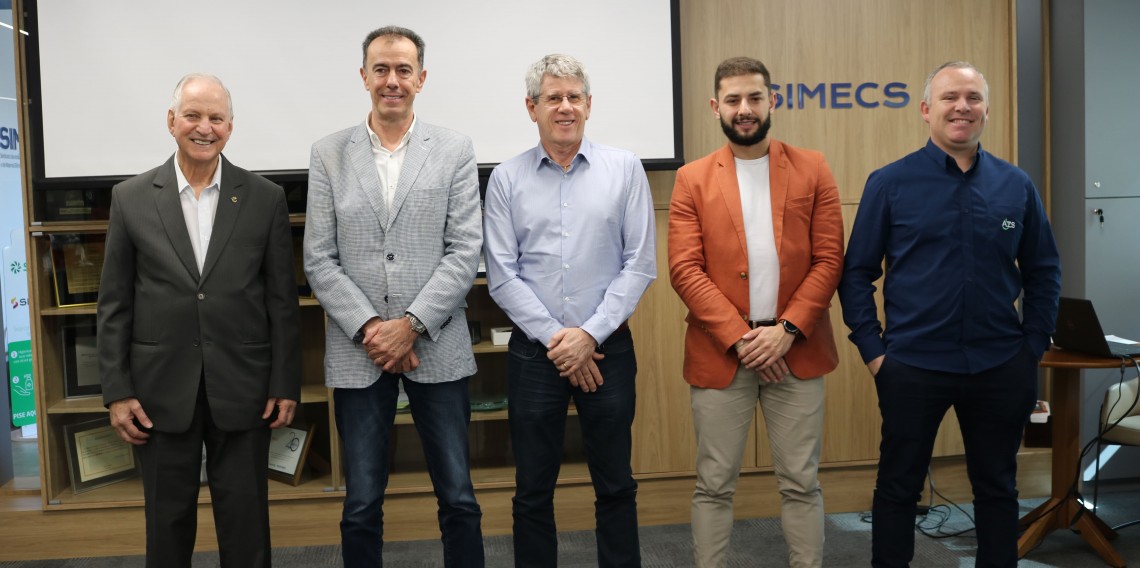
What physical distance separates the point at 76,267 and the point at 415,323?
2.18 metres

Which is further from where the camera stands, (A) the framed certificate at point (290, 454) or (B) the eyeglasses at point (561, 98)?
(A) the framed certificate at point (290, 454)

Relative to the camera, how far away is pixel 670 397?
3.85 meters

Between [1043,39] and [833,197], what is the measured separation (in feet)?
7.52

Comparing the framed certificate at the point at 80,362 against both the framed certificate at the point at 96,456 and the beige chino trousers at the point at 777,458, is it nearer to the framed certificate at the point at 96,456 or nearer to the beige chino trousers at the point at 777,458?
the framed certificate at the point at 96,456

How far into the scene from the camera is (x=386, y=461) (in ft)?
8.27

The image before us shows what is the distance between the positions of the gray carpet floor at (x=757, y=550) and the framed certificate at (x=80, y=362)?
72 cm

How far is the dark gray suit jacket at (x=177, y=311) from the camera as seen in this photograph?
93.4 inches

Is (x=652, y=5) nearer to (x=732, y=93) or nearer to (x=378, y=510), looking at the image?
(x=732, y=93)

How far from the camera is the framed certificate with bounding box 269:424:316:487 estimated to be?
3766 mm

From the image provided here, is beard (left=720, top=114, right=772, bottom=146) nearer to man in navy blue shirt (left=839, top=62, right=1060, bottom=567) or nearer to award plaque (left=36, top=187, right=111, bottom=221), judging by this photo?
man in navy blue shirt (left=839, top=62, right=1060, bottom=567)

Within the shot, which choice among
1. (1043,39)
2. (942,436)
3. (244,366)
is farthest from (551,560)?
(1043,39)

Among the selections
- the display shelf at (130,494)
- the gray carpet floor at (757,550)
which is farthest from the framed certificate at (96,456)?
the gray carpet floor at (757,550)

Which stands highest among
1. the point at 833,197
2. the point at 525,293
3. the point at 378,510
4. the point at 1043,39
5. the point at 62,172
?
the point at 1043,39

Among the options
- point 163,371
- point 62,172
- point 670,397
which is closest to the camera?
point 163,371
